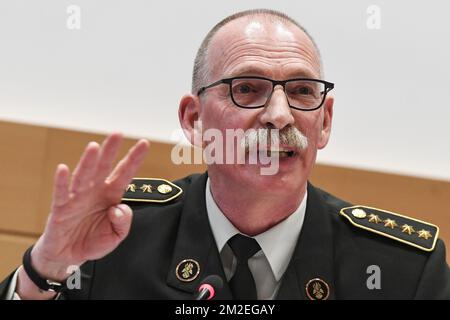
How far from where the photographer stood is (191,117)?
68.5 inches

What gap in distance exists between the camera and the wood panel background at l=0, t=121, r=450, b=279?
256 centimetres

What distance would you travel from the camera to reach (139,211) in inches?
65.8

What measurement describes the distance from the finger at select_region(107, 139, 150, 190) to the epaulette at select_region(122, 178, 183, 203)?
19.8 inches

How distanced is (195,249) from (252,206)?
0.18 meters

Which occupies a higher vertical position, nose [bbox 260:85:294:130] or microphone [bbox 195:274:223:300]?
nose [bbox 260:85:294:130]

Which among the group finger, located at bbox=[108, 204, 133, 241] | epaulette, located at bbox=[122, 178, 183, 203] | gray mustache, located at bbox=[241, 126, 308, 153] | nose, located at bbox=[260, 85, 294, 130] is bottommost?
epaulette, located at bbox=[122, 178, 183, 203]

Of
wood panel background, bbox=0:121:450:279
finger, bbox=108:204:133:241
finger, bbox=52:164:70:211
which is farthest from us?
wood panel background, bbox=0:121:450:279

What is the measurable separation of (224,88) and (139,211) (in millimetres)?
401

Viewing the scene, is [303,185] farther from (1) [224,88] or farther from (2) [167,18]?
(2) [167,18]

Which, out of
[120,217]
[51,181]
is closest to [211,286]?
[120,217]

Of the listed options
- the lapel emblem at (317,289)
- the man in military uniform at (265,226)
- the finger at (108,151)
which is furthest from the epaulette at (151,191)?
the finger at (108,151)

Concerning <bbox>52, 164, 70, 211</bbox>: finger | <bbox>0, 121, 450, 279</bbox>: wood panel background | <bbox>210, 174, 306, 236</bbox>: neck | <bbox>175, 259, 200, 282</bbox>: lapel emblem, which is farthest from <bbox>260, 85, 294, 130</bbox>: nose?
<bbox>0, 121, 450, 279</bbox>: wood panel background

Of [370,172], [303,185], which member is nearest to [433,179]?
[370,172]

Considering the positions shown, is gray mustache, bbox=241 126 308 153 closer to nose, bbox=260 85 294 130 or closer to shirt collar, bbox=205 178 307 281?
nose, bbox=260 85 294 130
